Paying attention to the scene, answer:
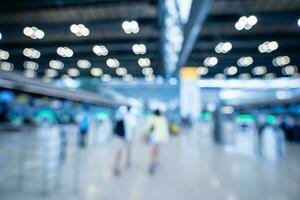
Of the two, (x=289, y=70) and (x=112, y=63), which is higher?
(x=112, y=63)

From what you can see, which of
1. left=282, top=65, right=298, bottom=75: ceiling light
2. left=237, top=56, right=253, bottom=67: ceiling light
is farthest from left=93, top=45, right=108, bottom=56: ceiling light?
left=282, top=65, right=298, bottom=75: ceiling light

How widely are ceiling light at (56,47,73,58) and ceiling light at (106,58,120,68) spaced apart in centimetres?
335

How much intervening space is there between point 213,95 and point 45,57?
18.4 m

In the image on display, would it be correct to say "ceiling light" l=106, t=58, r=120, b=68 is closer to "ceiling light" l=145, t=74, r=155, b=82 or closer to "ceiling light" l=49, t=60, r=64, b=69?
"ceiling light" l=49, t=60, r=64, b=69

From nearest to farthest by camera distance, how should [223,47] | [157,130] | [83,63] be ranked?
1. [157,130]
2. [223,47]
3. [83,63]

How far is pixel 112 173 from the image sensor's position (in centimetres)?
547

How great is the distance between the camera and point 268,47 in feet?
56.7

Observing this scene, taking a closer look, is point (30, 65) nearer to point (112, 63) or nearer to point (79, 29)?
point (112, 63)

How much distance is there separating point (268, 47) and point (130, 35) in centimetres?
875

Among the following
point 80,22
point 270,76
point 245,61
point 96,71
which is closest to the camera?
point 80,22

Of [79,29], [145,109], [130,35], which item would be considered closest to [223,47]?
[130,35]

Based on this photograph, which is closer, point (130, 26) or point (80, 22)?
point (80, 22)

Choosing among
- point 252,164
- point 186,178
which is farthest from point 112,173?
point 252,164

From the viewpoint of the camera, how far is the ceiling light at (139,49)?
1824 centimetres
